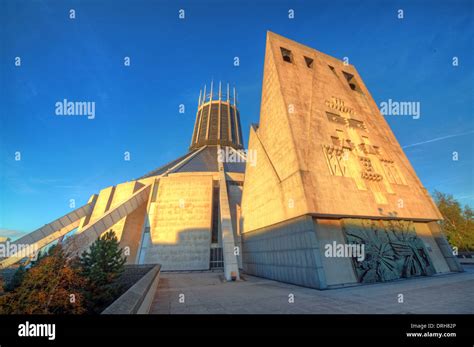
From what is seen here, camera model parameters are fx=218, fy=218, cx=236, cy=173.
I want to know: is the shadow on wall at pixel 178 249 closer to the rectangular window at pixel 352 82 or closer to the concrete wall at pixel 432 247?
the concrete wall at pixel 432 247

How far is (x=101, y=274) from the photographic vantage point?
11.4m

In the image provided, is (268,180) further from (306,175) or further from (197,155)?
(197,155)

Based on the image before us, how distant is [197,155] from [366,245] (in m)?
36.7

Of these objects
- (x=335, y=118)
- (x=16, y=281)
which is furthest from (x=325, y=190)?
(x=16, y=281)

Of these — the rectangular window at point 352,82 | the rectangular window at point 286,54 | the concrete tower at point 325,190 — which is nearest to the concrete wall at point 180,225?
the concrete tower at point 325,190

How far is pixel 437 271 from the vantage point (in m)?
16.4

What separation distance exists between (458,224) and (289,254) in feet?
116

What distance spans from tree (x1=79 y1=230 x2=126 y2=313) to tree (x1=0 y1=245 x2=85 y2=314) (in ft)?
1.92

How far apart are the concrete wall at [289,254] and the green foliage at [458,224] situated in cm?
3291

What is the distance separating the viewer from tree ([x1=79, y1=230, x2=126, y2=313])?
34.9 feet

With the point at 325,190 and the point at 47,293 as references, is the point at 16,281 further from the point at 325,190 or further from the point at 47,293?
the point at 325,190
